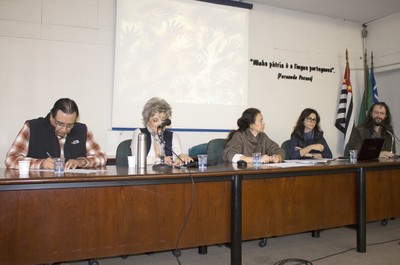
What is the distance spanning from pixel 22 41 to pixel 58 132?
1632 mm

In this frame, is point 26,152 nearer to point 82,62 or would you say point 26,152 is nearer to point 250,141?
point 82,62

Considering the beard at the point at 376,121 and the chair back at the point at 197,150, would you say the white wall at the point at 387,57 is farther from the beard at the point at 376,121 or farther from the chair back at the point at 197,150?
the chair back at the point at 197,150

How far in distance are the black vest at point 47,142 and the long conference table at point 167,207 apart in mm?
526

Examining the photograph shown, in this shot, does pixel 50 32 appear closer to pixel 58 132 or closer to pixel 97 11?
pixel 97 11

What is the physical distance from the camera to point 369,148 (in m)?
2.80

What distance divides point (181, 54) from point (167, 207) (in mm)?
2545

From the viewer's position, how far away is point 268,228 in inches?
85.4

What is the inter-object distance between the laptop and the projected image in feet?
6.01

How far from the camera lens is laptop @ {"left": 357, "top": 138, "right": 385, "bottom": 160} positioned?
2.76 metres

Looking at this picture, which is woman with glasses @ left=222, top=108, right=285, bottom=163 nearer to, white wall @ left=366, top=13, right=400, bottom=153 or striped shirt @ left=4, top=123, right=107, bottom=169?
striped shirt @ left=4, top=123, right=107, bottom=169

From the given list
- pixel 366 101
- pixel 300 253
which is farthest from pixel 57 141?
pixel 366 101

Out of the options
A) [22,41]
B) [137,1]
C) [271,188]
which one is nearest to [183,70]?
[137,1]

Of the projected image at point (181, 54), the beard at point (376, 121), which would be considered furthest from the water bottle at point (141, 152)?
the beard at point (376, 121)

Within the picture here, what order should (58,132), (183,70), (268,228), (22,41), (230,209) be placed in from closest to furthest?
(230,209) < (268,228) < (58,132) < (22,41) < (183,70)
